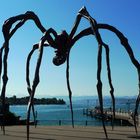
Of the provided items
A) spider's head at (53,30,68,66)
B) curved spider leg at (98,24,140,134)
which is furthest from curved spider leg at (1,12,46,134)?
curved spider leg at (98,24,140,134)

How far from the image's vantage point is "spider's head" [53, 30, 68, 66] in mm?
15148

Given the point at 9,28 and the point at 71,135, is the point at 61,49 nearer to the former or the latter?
the point at 9,28

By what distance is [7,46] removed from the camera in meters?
13.9

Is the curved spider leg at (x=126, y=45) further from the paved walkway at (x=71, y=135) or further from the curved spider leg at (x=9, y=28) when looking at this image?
the curved spider leg at (x=9, y=28)

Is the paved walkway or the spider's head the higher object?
the spider's head

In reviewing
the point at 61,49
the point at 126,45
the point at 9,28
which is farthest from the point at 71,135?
the point at 9,28

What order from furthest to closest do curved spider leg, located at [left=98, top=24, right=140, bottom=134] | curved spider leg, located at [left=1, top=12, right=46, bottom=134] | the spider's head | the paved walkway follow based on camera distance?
1. the spider's head
2. the paved walkway
3. curved spider leg, located at [left=98, top=24, right=140, bottom=134]
4. curved spider leg, located at [left=1, top=12, right=46, bottom=134]

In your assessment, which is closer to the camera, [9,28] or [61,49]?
[9,28]

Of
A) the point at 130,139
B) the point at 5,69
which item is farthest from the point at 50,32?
the point at 130,139

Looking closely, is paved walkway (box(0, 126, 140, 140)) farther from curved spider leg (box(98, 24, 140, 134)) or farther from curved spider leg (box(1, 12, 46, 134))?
curved spider leg (box(1, 12, 46, 134))

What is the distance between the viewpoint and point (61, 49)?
50.0 ft

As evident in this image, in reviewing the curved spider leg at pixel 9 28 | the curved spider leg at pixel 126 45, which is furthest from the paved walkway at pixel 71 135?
the curved spider leg at pixel 9 28

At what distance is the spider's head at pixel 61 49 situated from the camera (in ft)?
49.7

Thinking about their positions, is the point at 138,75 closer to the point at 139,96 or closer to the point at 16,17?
the point at 139,96
